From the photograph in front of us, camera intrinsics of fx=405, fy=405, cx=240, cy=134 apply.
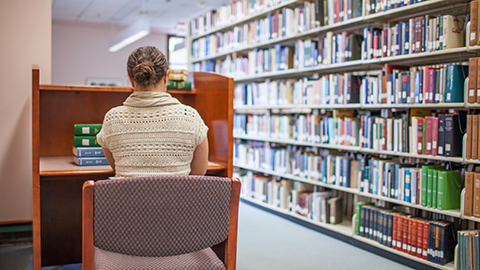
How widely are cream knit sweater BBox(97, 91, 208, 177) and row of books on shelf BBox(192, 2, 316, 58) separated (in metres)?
2.71

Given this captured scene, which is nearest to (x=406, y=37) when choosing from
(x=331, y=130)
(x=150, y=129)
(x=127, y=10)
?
(x=331, y=130)

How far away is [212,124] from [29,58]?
1.90 m

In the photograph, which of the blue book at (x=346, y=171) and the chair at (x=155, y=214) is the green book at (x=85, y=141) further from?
the blue book at (x=346, y=171)

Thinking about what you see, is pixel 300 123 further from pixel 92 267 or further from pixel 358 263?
pixel 92 267

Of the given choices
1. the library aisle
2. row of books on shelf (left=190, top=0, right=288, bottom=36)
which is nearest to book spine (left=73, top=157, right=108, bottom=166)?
the library aisle

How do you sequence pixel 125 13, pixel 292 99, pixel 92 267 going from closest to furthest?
1. pixel 92 267
2. pixel 292 99
3. pixel 125 13

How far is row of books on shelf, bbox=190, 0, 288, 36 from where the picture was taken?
4.70 meters

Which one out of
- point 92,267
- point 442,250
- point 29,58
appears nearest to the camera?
point 92,267

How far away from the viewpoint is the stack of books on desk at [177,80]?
2580mm

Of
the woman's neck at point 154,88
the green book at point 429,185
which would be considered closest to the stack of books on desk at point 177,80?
the woman's neck at point 154,88

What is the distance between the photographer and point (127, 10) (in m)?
8.30

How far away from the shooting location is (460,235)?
103 inches

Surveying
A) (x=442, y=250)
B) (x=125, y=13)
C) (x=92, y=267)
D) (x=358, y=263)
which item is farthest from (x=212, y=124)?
(x=125, y=13)

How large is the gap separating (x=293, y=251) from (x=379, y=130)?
1.20 meters
